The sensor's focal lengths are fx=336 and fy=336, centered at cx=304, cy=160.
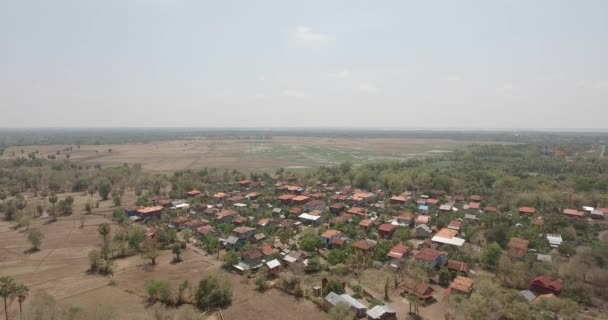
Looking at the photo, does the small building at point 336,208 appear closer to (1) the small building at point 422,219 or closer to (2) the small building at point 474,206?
(1) the small building at point 422,219

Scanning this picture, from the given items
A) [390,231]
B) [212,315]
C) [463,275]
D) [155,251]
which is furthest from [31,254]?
[463,275]

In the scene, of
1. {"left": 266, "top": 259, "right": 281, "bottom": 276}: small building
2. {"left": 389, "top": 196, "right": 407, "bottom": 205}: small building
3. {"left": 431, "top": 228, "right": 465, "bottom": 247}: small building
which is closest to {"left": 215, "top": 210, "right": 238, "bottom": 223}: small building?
{"left": 266, "top": 259, "right": 281, "bottom": 276}: small building

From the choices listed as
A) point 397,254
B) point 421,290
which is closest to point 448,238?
point 397,254

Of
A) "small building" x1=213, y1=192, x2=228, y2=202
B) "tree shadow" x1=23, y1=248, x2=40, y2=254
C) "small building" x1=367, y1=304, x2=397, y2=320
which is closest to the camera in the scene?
"small building" x1=367, y1=304, x2=397, y2=320

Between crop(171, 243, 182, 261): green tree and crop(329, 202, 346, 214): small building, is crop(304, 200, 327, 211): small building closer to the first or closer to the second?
crop(329, 202, 346, 214): small building

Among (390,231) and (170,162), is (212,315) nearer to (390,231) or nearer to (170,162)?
(390,231)

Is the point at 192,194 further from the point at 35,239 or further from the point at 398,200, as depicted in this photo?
the point at 398,200

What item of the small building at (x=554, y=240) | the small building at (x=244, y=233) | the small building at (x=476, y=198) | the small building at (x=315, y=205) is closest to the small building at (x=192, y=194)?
the small building at (x=315, y=205)
